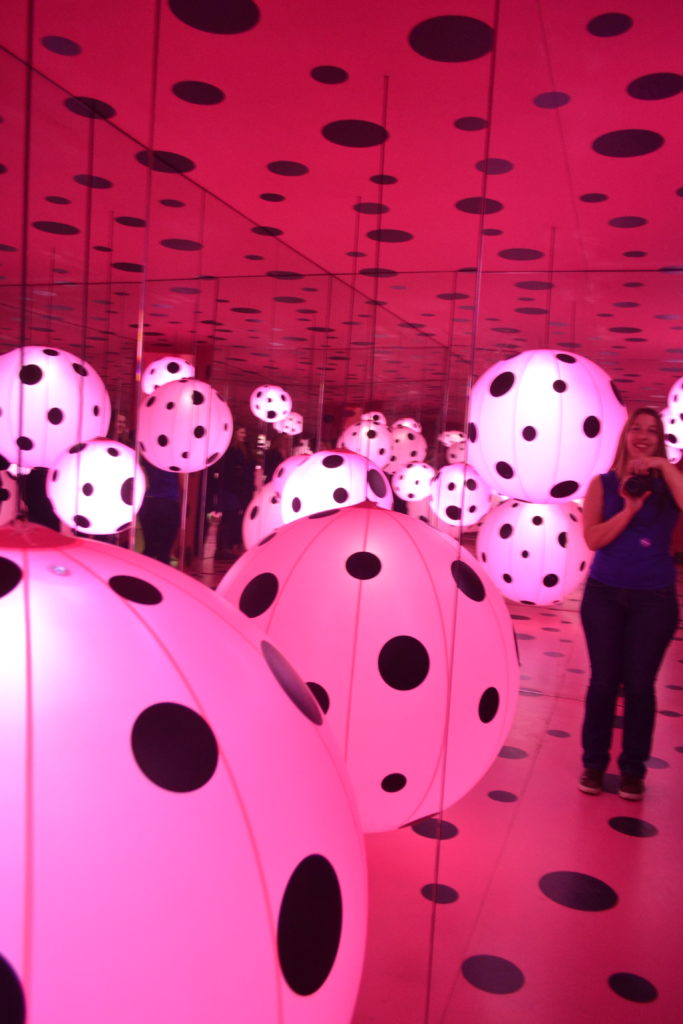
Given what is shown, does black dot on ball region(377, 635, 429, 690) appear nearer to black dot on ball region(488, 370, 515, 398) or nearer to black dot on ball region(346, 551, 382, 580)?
black dot on ball region(346, 551, 382, 580)

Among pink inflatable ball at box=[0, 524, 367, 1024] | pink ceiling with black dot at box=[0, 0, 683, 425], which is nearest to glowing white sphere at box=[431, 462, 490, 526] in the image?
pink ceiling with black dot at box=[0, 0, 683, 425]

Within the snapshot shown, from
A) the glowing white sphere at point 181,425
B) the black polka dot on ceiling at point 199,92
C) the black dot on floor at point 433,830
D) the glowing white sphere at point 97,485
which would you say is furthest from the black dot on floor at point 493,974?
the glowing white sphere at point 181,425

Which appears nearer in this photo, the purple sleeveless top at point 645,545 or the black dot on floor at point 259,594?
the black dot on floor at point 259,594

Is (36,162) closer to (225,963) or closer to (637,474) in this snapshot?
(637,474)

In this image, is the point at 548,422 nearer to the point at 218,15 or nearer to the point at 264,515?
the point at 218,15

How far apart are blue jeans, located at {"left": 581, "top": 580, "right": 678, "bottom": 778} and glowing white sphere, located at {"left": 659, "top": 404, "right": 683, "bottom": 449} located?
1.88m

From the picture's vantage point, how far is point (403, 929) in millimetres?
2475

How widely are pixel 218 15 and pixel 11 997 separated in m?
2.67

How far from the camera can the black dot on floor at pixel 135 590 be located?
2.37 ft

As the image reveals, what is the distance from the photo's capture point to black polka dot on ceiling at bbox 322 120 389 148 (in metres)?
3.16

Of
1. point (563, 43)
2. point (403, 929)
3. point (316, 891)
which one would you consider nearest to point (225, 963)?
point (316, 891)

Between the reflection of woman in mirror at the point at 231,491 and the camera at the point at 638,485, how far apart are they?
20.3 feet

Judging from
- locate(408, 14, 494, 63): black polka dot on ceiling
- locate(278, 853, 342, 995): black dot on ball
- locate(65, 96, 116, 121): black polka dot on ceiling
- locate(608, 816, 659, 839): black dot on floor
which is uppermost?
locate(65, 96, 116, 121): black polka dot on ceiling

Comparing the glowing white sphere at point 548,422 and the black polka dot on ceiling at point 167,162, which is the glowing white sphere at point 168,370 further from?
the glowing white sphere at point 548,422
